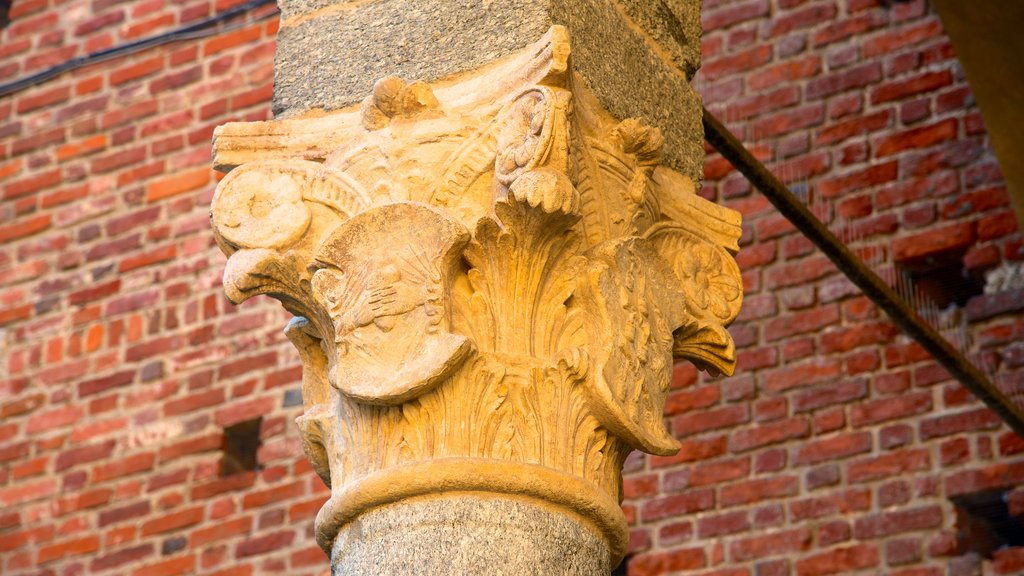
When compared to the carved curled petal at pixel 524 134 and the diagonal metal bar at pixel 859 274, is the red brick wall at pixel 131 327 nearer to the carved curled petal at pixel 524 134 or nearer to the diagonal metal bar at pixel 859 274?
the diagonal metal bar at pixel 859 274

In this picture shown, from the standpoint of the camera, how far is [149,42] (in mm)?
6609

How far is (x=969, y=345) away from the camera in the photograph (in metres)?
5.12

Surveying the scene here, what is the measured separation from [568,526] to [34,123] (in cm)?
489

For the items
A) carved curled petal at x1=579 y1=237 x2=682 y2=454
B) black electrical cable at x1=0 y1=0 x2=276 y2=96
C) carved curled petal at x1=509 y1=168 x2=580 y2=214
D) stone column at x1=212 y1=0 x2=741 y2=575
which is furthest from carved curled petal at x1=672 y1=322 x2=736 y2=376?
black electrical cable at x1=0 y1=0 x2=276 y2=96

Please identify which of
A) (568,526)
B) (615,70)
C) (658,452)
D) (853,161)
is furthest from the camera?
(853,161)

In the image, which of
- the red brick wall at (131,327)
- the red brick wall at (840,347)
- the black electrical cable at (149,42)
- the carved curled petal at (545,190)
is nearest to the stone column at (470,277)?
the carved curled petal at (545,190)

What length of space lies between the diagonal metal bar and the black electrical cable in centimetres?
298

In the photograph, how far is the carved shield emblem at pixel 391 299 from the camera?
7.86 feet

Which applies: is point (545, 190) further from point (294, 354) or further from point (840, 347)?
point (294, 354)

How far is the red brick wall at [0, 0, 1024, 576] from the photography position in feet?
16.8

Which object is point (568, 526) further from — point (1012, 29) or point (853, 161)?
point (853, 161)

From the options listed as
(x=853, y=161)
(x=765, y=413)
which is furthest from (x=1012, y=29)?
(x=765, y=413)

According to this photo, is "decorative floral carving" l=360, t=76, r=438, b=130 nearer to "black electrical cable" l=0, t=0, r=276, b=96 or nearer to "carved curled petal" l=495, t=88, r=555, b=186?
"carved curled petal" l=495, t=88, r=555, b=186

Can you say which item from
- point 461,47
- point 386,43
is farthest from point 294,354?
point 461,47
